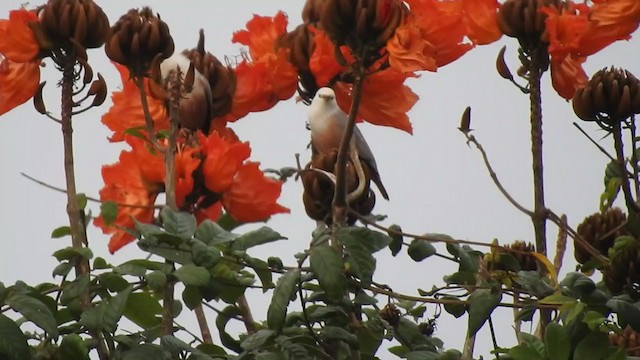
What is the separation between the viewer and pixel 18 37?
4.20 feet

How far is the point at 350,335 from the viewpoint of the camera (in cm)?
123

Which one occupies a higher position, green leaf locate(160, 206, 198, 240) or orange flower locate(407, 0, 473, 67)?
orange flower locate(407, 0, 473, 67)

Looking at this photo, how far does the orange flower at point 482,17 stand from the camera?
138cm

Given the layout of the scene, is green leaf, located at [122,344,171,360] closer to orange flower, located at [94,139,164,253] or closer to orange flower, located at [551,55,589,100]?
orange flower, located at [94,139,164,253]

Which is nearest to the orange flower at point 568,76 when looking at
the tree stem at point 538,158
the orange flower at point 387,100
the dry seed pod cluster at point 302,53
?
the tree stem at point 538,158

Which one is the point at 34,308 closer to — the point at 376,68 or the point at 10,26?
the point at 10,26

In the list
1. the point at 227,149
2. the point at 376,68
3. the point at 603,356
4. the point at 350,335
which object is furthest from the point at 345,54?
the point at 603,356

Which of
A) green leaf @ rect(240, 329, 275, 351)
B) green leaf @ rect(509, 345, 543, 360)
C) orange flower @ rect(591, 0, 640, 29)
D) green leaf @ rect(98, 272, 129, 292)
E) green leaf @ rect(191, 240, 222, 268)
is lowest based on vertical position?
green leaf @ rect(509, 345, 543, 360)

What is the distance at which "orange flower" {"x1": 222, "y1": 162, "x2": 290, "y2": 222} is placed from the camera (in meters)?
1.33

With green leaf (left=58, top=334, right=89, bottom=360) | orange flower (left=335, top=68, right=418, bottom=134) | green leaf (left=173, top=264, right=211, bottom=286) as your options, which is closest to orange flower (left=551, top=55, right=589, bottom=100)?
orange flower (left=335, top=68, right=418, bottom=134)

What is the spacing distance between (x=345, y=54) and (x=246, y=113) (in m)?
0.20

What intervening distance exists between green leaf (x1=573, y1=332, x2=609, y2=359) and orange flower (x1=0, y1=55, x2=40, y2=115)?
0.59 m

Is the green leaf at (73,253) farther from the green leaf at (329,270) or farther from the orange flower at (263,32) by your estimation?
the orange flower at (263,32)

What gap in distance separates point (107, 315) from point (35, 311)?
0.06 meters
